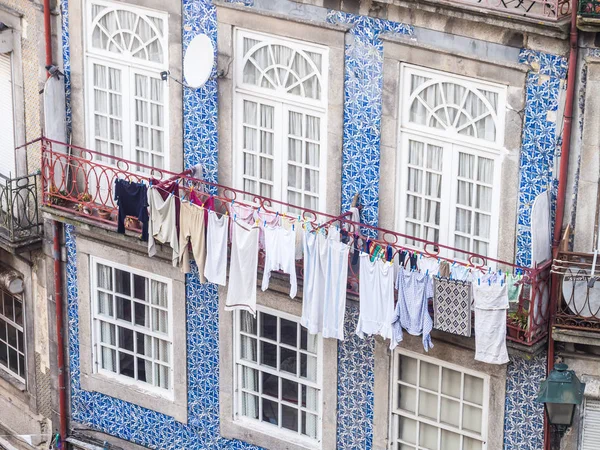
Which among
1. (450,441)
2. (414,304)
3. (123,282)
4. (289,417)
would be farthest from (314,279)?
(123,282)

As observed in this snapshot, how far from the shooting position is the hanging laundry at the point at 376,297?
2161 centimetres

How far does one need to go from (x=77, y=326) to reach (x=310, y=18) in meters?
6.70

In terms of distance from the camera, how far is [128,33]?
2414cm

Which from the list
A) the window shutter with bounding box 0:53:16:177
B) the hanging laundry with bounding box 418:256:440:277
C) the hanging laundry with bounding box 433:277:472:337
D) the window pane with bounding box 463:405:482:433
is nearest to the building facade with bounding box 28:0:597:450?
the window pane with bounding box 463:405:482:433

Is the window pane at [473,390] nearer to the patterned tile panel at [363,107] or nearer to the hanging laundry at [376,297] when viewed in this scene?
the hanging laundry at [376,297]

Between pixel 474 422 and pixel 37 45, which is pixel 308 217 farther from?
pixel 37 45

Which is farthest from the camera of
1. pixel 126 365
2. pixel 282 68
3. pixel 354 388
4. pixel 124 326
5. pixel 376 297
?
pixel 126 365

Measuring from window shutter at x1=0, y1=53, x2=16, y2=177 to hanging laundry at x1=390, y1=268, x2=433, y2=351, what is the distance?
748cm

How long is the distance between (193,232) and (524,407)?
4835 millimetres

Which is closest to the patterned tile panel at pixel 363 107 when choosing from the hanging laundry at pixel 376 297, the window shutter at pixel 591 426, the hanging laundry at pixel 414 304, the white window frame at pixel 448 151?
the white window frame at pixel 448 151

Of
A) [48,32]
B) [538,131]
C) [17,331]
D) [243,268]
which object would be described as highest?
[48,32]

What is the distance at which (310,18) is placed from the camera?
72.9 feet

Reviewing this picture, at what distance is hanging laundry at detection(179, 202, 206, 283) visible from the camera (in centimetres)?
2303

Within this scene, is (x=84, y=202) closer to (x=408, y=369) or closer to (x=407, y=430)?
(x=408, y=369)
